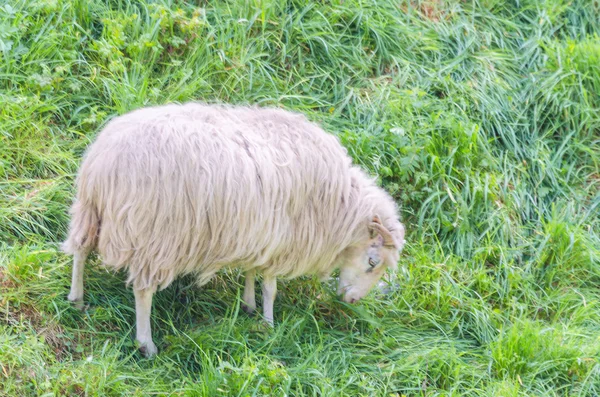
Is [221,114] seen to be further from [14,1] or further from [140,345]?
[14,1]

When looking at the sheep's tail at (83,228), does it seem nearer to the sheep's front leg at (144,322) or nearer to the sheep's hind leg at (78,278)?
the sheep's hind leg at (78,278)

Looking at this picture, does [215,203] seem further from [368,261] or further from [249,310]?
[368,261]

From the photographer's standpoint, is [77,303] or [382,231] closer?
[77,303]

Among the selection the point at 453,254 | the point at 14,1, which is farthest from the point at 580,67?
the point at 14,1

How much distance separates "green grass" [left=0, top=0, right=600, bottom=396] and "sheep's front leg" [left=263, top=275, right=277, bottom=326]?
0.07m

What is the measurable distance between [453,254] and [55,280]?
252cm

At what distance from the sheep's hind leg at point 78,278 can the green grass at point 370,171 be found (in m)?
0.06

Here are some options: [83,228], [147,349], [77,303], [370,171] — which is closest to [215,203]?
[83,228]

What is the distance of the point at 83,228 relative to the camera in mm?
4461

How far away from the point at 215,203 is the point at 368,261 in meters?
1.10

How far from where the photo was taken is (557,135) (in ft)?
21.7

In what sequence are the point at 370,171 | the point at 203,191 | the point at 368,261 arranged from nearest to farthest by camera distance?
the point at 203,191
the point at 368,261
the point at 370,171

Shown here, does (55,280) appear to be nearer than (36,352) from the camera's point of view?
No

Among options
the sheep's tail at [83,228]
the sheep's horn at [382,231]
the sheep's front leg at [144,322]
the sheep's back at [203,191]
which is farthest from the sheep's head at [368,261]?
the sheep's tail at [83,228]
